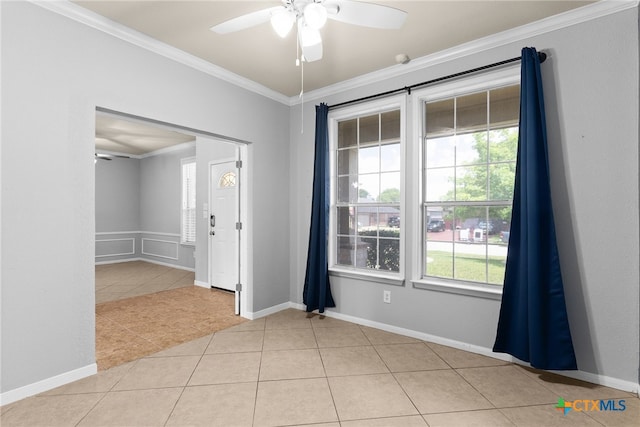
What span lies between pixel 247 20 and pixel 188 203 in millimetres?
5524

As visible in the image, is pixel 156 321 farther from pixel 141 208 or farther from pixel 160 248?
pixel 141 208

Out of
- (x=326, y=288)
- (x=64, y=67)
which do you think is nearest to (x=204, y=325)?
(x=326, y=288)

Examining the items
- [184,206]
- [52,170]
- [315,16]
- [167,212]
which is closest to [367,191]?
[315,16]

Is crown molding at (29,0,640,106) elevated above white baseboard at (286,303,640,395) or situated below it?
above

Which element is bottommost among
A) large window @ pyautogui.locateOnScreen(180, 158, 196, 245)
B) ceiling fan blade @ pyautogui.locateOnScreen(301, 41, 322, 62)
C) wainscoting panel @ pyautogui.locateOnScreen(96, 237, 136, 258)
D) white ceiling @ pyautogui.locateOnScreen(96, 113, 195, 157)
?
wainscoting panel @ pyautogui.locateOnScreen(96, 237, 136, 258)

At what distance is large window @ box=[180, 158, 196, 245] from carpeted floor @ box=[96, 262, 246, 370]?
73.2 inches

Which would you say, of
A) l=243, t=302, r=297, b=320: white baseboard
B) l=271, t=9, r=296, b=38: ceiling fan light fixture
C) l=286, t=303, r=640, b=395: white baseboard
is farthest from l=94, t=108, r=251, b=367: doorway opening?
l=271, t=9, r=296, b=38: ceiling fan light fixture

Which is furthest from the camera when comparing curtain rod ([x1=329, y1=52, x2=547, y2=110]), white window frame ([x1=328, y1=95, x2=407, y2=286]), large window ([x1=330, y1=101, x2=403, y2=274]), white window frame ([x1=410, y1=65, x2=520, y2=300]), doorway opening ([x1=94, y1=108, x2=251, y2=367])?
doorway opening ([x1=94, y1=108, x2=251, y2=367])

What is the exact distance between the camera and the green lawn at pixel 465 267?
285 centimetres

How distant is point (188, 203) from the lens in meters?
6.80

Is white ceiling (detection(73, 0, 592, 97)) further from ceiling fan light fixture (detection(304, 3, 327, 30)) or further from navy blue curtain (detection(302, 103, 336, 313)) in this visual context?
ceiling fan light fixture (detection(304, 3, 327, 30))

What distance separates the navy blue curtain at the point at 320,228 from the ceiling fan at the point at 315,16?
1.75 metres

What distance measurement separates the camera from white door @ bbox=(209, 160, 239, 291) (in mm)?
5012

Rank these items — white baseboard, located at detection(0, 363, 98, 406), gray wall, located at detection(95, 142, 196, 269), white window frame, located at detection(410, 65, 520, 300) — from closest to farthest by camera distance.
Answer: white baseboard, located at detection(0, 363, 98, 406)
white window frame, located at detection(410, 65, 520, 300)
gray wall, located at detection(95, 142, 196, 269)
